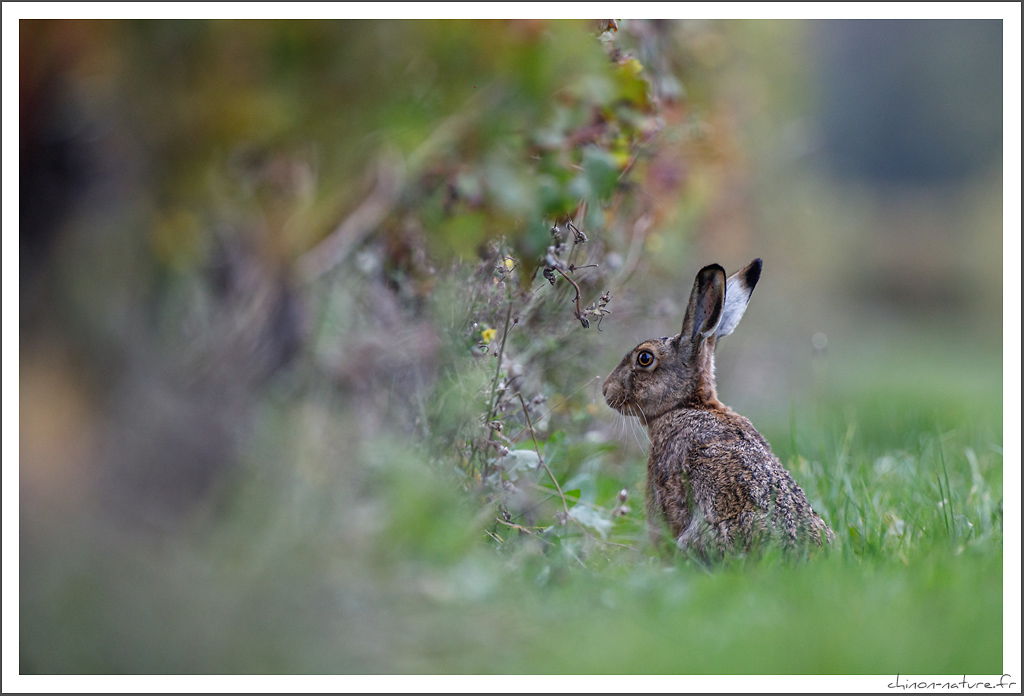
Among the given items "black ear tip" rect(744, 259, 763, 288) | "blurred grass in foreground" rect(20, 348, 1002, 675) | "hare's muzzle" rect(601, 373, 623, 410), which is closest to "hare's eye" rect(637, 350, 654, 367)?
"hare's muzzle" rect(601, 373, 623, 410)

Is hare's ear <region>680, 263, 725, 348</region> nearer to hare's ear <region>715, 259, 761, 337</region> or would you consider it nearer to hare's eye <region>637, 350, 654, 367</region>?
hare's ear <region>715, 259, 761, 337</region>

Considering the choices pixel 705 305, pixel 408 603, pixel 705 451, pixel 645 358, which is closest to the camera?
pixel 408 603

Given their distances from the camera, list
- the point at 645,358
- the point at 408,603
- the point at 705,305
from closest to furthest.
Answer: the point at 408,603, the point at 705,305, the point at 645,358

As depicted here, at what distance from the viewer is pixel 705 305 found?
407 centimetres

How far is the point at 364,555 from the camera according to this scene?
2803mm

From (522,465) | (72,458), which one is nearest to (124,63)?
(72,458)

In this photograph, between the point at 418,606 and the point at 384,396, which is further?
the point at 384,396

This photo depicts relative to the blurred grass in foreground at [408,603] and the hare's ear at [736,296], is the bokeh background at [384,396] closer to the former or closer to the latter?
the blurred grass in foreground at [408,603]

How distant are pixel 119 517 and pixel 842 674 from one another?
8.13 ft

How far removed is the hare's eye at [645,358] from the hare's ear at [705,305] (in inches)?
7.6

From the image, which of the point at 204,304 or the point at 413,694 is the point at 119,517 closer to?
the point at 413,694

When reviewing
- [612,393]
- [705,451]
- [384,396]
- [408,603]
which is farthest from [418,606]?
[612,393]

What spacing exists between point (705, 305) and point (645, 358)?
0.43 m

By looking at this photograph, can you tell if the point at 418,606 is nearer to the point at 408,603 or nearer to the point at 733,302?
the point at 408,603
